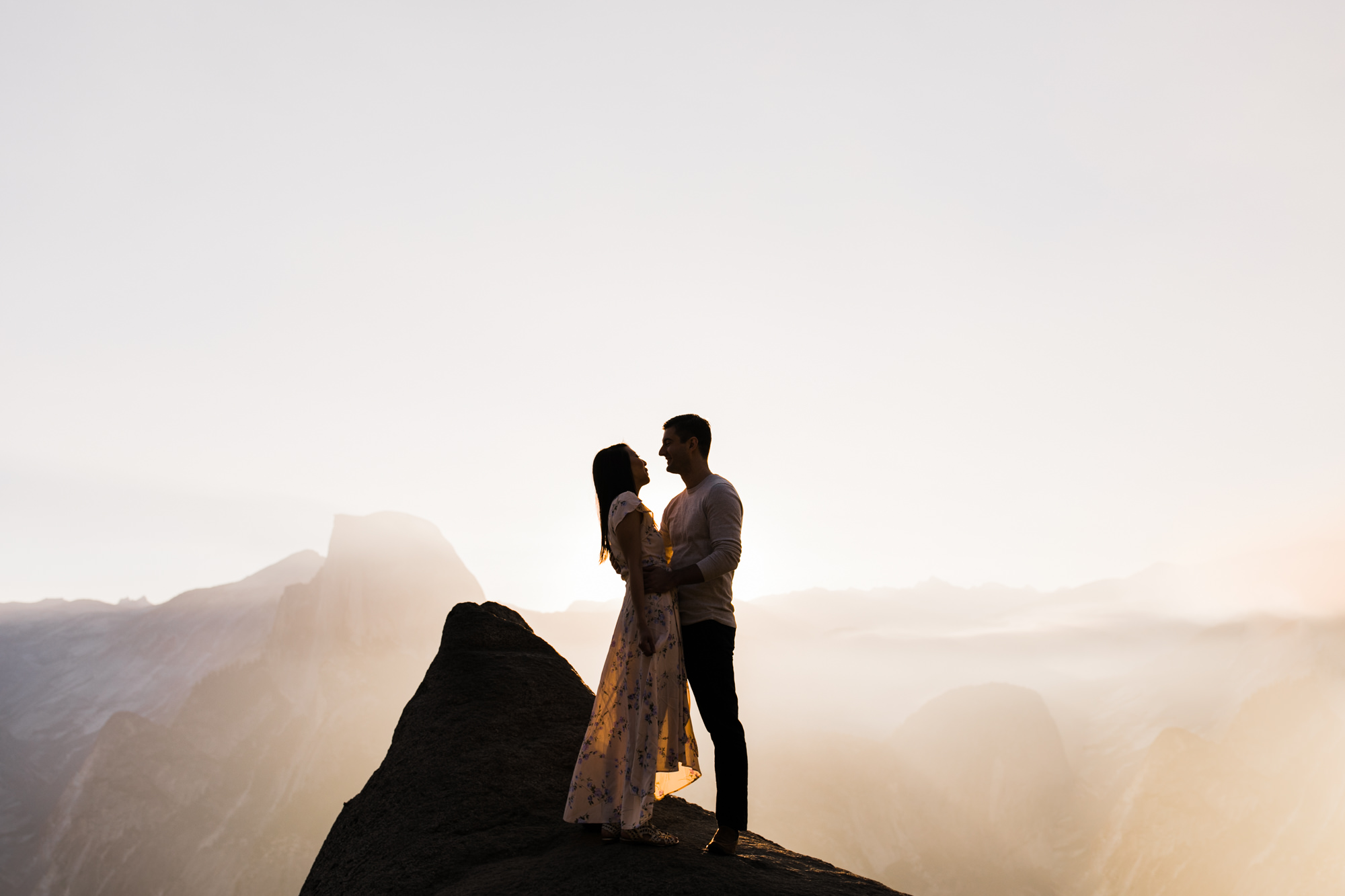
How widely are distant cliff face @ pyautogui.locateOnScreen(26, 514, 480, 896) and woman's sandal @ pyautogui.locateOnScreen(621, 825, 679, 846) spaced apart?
9751 cm

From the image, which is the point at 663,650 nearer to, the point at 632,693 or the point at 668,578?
the point at 632,693

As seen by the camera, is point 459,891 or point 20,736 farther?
point 20,736

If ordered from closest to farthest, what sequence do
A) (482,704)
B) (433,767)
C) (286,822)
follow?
(433,767), (482,704), (286,822)

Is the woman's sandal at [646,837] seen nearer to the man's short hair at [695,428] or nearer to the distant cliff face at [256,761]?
the man's short hair at [695,428]

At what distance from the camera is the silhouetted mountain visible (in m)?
94.4

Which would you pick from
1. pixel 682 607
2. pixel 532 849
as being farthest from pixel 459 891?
pixel 682 607

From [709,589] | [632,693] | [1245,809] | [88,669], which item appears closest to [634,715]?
[632,693]

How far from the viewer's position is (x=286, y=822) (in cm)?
9100

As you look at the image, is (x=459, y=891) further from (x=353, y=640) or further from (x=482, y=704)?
(x=353, y=640)

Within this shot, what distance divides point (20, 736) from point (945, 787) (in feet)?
411

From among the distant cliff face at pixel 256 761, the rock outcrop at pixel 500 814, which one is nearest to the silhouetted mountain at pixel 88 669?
the distant cliff face at pixel 256 761

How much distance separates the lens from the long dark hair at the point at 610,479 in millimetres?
5133

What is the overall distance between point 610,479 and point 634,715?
1613mm

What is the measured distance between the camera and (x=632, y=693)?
512 centimetres
